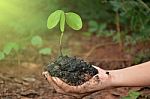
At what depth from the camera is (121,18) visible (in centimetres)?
401

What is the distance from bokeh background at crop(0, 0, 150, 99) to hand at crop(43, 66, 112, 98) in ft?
1.37

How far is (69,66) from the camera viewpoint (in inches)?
82.0

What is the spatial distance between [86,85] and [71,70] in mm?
118

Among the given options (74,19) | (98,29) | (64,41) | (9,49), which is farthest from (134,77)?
(98,29)

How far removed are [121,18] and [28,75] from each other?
144 cm

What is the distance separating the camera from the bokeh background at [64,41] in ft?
8.87

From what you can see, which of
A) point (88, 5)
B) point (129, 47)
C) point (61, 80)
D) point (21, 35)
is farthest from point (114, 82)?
point (88, 5)

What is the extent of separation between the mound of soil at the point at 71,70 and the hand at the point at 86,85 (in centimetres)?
2

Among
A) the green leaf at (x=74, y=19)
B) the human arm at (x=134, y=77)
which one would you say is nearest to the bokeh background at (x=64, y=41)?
the human arm at (x=134, y=77)

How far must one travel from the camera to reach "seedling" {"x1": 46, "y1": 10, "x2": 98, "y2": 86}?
6.66 feet

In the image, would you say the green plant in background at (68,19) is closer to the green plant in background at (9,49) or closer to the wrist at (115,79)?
the wrist at (115,79)

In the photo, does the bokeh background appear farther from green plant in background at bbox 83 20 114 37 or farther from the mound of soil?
the mound of soil

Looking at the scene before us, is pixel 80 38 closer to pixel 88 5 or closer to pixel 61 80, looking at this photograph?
pixel 88 5

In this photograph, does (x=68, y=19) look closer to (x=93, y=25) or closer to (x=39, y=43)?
(x=39, y=43)
